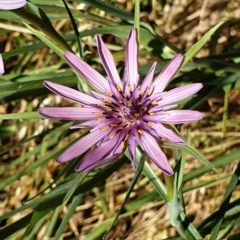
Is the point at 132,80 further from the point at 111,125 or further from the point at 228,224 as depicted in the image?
the point at 228,224

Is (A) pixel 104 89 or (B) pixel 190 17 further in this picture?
(B) pixel 190 17

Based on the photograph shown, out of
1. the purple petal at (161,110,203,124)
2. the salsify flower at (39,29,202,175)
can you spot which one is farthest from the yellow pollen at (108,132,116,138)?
the purple petal at (161,110,203,124)

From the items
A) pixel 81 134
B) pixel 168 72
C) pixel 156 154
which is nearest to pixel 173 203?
pixel 156 154

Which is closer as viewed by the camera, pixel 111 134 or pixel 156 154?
pixel 156 154

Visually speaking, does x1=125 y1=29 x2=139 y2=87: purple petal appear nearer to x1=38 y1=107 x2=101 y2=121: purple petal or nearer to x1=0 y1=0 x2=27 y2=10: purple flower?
x1=38 y1=107 x2=101 y2=121: purple petal

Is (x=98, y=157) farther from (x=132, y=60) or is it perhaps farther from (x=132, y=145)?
(x=132, y=60)

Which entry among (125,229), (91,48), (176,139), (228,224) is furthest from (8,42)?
(176,139)
